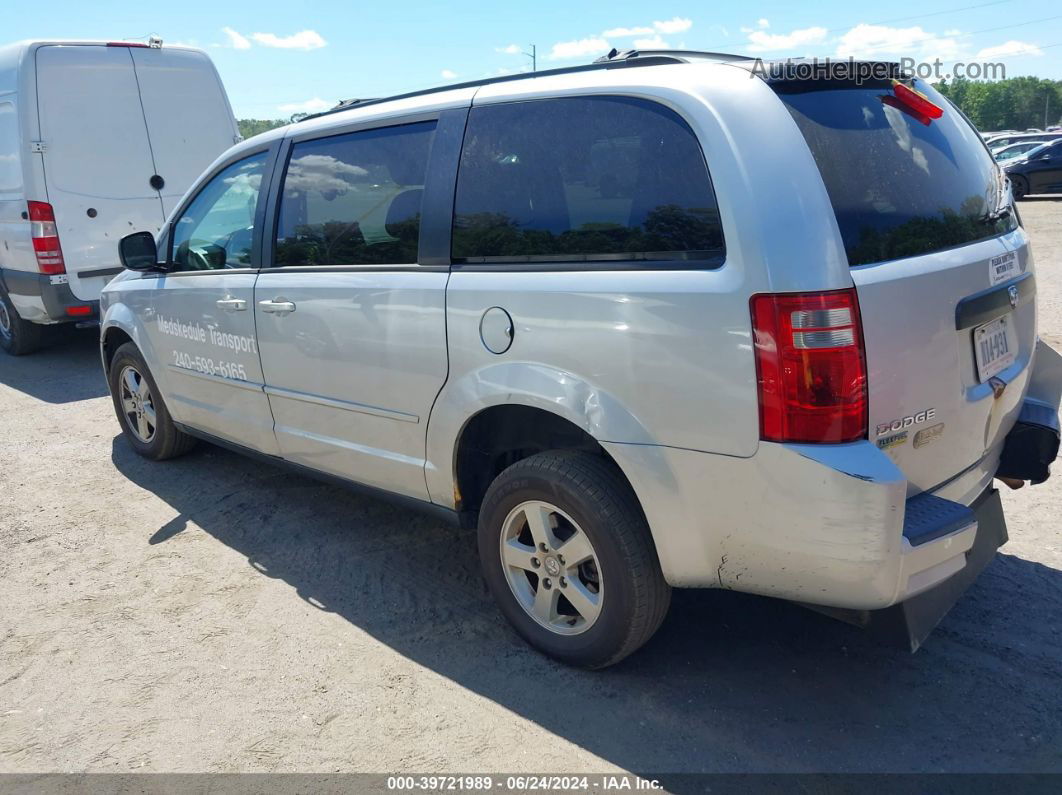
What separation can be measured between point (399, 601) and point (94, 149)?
6.19 meters

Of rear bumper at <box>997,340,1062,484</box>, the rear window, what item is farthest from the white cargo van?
rear bumper at <box>997,340,1062,484</box>

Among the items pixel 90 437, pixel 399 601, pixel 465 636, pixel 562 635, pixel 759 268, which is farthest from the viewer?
pixel 90 437

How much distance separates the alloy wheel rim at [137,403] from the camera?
5.24 m

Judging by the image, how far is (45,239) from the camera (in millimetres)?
7586

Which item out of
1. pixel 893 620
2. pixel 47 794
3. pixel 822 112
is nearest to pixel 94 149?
pixel 47 794

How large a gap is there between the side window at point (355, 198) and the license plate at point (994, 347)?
1.99 meters

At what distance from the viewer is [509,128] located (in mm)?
3064

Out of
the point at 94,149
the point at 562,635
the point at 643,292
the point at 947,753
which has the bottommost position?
the point at 947,753

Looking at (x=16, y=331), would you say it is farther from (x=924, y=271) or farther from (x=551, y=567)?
(x=924, y=271)

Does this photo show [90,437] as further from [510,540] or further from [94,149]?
[510,540]

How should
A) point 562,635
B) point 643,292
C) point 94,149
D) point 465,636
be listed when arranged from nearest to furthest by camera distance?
point 643,292, point 562,635, point 465,636, point 94,149

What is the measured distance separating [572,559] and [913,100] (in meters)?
1.91

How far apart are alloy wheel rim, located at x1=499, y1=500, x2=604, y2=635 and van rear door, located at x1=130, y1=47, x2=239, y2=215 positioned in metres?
6.55

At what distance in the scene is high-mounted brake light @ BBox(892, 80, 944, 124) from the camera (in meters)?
2.86
